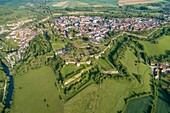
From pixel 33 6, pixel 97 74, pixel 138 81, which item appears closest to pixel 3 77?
pixel 97 74

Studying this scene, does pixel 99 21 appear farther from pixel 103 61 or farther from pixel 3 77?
pixel 3 77

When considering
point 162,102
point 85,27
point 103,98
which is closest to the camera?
point 162,102

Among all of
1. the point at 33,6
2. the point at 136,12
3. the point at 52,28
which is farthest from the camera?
the point at 33,6

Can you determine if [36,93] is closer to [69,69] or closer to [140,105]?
[69,69]

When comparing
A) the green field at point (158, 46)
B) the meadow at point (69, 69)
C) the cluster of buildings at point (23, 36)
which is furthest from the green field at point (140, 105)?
Result: the cluster of buildings at point (23, 36)

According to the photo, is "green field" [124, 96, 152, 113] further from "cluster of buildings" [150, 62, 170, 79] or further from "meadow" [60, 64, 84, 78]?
"meadow" [60, 64, 84, 78]

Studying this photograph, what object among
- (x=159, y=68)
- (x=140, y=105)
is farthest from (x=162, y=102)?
(x=159, y=68)

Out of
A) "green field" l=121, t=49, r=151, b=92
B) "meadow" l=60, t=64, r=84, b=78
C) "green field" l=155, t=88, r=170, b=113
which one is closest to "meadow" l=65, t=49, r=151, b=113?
"green field" l=121, t=49, r=151, b=92
